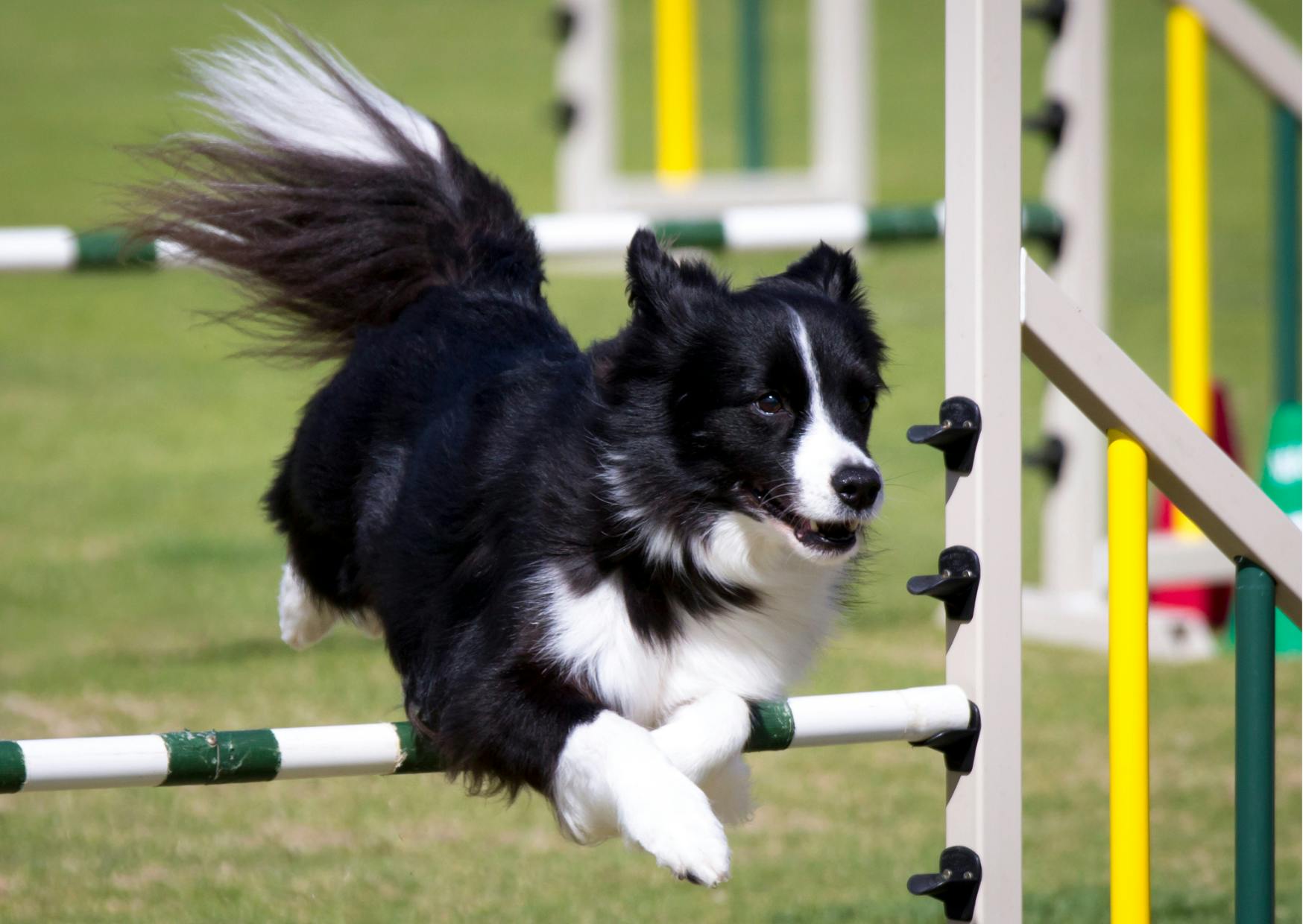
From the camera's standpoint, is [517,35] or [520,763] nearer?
[520,763]

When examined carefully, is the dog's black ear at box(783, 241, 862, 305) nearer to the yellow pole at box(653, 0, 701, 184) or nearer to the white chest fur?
the white chest fur

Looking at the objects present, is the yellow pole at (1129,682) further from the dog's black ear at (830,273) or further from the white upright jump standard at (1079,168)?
the white upright jump standard at (1079,168)

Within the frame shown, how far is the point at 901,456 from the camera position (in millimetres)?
8164

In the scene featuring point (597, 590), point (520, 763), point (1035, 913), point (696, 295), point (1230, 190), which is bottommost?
point (1035, 913)

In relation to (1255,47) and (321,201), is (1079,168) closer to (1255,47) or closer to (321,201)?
(1255,47)

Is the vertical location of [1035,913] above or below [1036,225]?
below

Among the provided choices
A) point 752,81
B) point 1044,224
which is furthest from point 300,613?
point 752,81

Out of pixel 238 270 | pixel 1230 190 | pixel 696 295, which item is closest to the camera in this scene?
pixel 696 295

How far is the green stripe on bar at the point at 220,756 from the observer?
7.54ft

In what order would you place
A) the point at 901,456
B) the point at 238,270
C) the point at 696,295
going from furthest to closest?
the point at 901,456 → the point at 238,270 → the point at 696,295

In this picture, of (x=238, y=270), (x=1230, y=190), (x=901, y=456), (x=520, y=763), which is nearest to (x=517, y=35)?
(x=1230, y=190)

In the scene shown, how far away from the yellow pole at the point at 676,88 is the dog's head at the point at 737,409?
8.82m

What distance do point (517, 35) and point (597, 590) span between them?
1984cm

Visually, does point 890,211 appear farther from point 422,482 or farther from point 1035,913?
point 422,482
